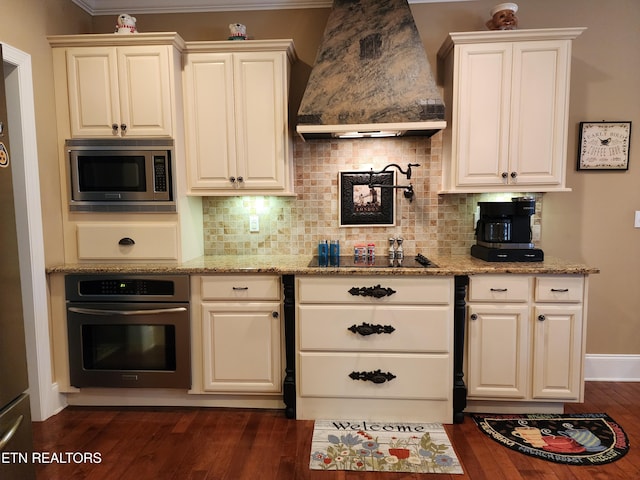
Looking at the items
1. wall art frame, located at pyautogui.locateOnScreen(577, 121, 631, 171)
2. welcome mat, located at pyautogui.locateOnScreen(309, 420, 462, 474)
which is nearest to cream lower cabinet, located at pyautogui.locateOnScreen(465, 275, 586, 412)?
Result: welcome mat, located at pyautogui.locateOnScreen(309, 420, 462, 474)

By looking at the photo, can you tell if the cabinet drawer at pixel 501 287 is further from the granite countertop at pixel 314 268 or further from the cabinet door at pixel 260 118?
the cabinet door at pixel 260 118

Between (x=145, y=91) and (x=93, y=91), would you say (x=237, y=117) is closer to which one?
(x=145, y=91)

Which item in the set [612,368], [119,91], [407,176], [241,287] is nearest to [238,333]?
[241,287]

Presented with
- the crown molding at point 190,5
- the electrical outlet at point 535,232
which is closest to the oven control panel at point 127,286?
the crown molding at point 190,5

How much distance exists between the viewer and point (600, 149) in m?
2.73

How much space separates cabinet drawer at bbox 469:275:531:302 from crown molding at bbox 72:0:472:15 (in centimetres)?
217

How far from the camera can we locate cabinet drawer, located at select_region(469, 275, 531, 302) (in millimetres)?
2285

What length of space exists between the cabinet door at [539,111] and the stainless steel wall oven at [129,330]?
88.6 inches

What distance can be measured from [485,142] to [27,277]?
2921 millimetres

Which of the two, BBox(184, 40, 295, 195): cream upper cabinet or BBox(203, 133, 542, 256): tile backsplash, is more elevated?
BBox(184, 40, 295, 195): cream upper cabinet

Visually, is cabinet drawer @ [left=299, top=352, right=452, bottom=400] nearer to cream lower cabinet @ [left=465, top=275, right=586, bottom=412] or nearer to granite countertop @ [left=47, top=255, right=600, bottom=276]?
cream lower cabinet @ [left=465, top=275, right=586, bottom=412]

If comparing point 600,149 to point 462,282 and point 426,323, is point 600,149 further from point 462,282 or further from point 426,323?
point 426,323

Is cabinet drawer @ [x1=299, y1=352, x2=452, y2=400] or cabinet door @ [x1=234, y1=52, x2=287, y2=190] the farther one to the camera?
cabinet door @ [x1=234, y1=52, x2=287, y2=190]

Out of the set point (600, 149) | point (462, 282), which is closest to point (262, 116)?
point (462, 282)
